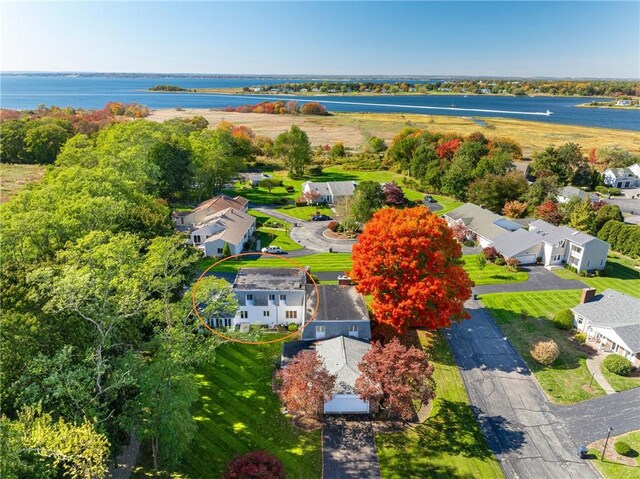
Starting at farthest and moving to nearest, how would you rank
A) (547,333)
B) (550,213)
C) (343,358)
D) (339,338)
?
(550,213) < (547,333) < (339,338) < (343,358)

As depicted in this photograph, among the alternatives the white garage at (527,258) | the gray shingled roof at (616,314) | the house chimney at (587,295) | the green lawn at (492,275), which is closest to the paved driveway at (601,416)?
the gray shingled roof at (616,314)

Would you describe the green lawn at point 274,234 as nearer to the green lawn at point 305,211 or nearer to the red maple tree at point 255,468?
the green lawn at point 305,211

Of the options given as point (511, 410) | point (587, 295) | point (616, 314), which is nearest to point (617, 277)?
point (587, 295)

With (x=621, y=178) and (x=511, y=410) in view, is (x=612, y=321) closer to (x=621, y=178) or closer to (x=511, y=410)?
(x=511, y=410)

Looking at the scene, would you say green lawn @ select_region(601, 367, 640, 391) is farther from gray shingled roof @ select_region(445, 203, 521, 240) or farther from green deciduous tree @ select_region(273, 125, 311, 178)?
green deciduous tree @ select_region(273, 125, 311, 178)

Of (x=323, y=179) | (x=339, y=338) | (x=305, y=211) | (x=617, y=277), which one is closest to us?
(x=339, y=338)

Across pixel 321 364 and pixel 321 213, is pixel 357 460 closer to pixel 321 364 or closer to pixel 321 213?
pixel 321 364

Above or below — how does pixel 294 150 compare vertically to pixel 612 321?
above
